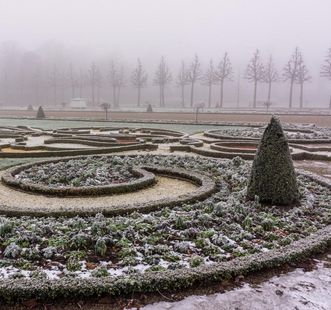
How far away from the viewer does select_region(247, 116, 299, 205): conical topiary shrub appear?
852cm

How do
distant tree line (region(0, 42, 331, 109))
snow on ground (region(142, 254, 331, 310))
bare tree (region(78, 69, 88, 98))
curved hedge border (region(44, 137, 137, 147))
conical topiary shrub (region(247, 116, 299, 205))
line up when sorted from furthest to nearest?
bare tree (region(78, 69, 88, 98)) < distant tree line (region(0, 42, 331, 109)) < curved hedge border (region(44, 137, 137, 147)) < conical topiary shrub (region(247, 116, 299, 205)) < snow on ground (region(142, 254, 331, 310))

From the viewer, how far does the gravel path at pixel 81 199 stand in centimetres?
884

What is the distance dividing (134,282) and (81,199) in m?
4.75

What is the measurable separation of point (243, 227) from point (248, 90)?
4573 inches

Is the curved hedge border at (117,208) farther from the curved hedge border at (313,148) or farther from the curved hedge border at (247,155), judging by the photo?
the curved hedge border at (313,148)

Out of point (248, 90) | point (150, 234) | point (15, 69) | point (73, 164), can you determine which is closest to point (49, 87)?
point (15, 69)

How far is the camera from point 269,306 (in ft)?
15.9

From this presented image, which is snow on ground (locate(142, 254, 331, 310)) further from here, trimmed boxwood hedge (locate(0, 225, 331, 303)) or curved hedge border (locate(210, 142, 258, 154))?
curved hedge border (locate(210, 142, 258, 154))

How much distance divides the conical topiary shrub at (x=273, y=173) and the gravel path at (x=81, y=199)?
2215 mm

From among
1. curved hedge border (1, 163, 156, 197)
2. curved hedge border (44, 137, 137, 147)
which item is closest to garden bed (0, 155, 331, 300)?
curved hedge border (1, 163, 156, 197)

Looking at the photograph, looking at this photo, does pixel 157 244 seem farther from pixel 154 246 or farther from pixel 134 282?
pixel 134 282

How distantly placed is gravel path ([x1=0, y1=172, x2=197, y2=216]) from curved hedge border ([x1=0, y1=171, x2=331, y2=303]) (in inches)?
121

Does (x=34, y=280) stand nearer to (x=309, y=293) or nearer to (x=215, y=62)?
(x=309, y=293)

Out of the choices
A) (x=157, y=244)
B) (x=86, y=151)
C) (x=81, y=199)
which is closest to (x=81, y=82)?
(x=86, y=151)
